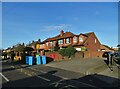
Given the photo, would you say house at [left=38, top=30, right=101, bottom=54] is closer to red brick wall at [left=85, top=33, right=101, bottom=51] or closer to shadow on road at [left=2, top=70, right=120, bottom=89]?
red brick wall at [left=85, top=33, right=101, bottom=51]

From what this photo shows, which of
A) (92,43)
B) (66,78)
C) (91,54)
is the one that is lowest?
(66,78)

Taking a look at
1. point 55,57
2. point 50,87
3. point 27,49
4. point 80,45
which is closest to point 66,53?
point 55,57

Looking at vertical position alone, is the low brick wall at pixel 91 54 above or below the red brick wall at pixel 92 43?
below

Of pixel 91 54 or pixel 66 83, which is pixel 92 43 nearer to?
pixel 91 54

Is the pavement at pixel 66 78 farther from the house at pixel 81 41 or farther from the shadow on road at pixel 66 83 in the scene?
the house at pixel 81 41

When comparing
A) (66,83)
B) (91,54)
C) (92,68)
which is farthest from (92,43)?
(66,83)

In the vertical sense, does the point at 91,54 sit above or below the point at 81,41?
below

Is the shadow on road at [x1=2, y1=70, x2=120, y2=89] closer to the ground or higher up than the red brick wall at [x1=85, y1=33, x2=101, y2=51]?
closer to the ground

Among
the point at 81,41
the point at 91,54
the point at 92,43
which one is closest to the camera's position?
the point at 91,54

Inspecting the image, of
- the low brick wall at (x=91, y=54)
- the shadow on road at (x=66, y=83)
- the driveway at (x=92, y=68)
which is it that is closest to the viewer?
the shadow on road at (x=66, y=83)

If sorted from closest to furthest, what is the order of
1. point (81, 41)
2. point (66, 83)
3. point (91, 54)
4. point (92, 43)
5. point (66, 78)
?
1. point (66, 83)
2. point (66, 78)
3. point (91, 54)
4. point (81, 41)
5. point (92, 43)

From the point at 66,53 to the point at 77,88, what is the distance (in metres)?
29.2

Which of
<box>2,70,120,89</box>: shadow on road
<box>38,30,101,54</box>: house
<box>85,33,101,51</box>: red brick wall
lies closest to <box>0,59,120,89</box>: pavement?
<box>2,70,120,89</box>: shadow on road

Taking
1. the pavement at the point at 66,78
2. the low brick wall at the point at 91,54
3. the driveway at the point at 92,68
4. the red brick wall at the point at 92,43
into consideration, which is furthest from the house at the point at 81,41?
the pavement at the point at 66,78
